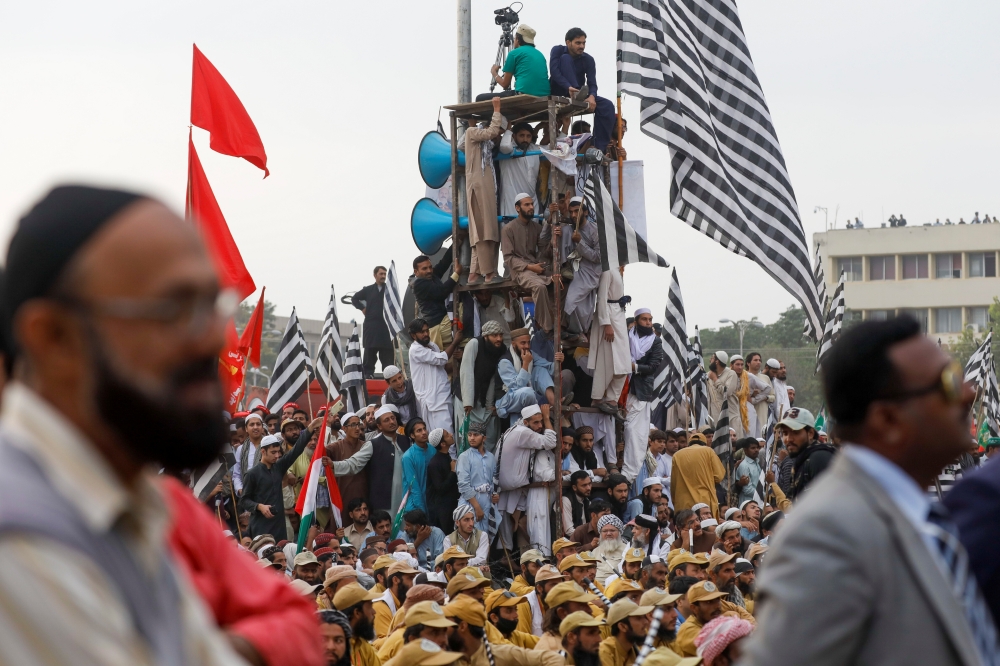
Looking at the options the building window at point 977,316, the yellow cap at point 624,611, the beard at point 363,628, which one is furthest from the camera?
the building window at point 977,316

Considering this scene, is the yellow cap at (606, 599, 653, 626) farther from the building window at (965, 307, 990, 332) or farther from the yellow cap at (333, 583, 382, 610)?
the building window at (965, 307, 990, 332)

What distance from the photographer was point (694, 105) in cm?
1051

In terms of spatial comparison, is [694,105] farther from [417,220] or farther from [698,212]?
[417,220]

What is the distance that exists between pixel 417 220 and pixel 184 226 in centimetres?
1405

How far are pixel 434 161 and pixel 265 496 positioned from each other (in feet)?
14.8

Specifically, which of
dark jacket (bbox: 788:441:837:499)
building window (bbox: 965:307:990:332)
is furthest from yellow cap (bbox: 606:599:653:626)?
building window (bbox: 965:307:990:332)

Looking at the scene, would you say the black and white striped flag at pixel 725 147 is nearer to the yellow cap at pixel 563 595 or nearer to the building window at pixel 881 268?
the yellow cap at pixel 563 595

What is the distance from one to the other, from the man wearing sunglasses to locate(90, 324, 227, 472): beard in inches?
43.6

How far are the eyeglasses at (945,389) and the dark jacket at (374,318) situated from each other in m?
16.6

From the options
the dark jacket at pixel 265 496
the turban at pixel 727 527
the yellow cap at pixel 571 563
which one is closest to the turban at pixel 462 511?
the yellow cap at pixel 571 563

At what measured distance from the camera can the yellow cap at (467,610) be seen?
8.40 meters

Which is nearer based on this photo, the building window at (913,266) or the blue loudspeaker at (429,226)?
the blue loudspeaker at (429,226)

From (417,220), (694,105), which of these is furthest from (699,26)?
(417,220)

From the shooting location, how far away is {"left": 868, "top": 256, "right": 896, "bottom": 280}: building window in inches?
3147
